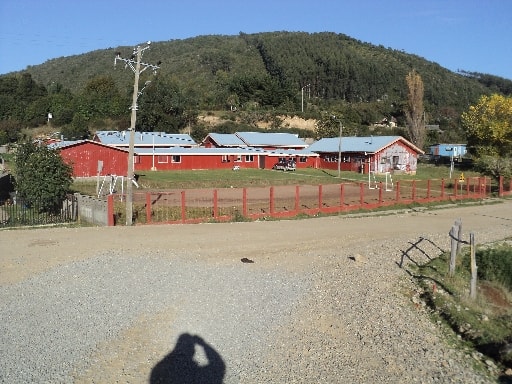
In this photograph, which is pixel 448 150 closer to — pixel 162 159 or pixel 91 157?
pixel 162 159

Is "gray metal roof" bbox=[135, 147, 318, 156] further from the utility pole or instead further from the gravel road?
the gravel road

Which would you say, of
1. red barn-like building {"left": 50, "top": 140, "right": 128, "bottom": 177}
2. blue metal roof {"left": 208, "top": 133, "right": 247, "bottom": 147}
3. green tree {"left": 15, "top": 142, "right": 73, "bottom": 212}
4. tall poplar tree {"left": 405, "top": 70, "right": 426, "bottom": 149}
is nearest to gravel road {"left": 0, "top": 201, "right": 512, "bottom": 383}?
green tree {"left": 15, "top": 142, "right": 73, "bottom": 212}

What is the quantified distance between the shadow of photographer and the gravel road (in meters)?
0.03

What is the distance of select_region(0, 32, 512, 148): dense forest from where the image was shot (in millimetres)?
95438

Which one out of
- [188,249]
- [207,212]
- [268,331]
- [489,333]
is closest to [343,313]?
[268,331]

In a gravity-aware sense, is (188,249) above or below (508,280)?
above

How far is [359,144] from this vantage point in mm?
61844

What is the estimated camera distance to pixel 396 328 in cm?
1052

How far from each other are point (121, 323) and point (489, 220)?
20408 mm

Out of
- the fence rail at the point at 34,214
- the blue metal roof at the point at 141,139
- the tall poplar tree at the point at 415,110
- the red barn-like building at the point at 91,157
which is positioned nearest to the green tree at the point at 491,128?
the tall poplar tree at the point at 415,110

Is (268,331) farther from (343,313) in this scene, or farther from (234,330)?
(343,313)

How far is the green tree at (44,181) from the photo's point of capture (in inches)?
863

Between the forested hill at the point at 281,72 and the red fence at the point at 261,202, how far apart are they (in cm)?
7994

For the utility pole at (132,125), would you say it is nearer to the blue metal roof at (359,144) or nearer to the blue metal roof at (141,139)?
the blue metal roof at (359,144)
